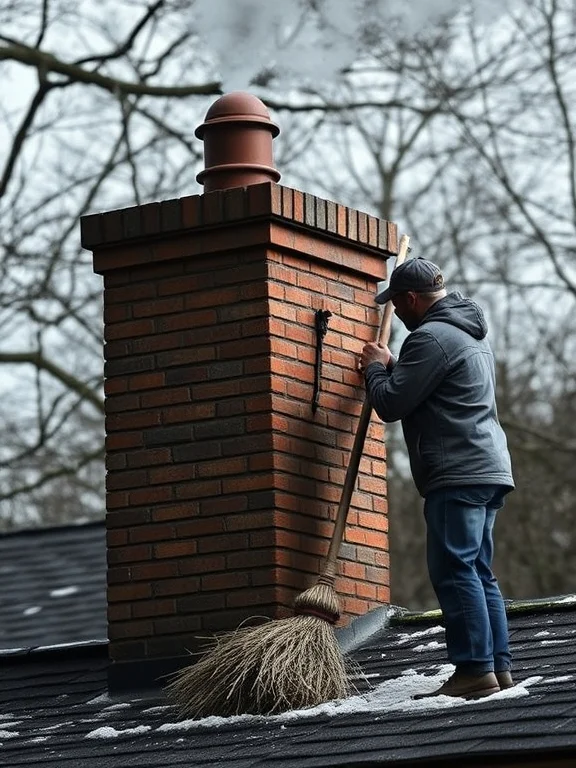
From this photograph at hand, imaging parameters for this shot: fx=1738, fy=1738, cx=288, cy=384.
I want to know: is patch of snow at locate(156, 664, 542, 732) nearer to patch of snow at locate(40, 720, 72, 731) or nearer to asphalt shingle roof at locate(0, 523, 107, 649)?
patch of snow at locate(40, 720, 72, 731)

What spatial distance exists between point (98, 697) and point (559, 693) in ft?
7.36

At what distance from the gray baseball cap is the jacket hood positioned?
0.22ft

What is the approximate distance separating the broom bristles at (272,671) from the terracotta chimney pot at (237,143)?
6.24 ft

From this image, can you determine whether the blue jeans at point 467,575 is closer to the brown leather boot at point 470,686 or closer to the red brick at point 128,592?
the brown leather boot at point 470,686

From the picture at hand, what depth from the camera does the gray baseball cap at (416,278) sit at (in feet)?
20.3

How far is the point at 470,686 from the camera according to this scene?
5527 mm

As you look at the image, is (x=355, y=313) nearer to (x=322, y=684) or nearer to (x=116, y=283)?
(x=116, y=283)

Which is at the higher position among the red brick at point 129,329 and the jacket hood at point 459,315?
the red brick at point 129,329

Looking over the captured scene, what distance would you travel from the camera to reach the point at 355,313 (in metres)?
7.15

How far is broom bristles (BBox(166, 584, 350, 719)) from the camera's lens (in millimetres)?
5781

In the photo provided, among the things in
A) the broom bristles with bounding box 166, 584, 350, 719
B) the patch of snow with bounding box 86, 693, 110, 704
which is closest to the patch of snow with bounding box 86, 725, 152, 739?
the broom bristles with bounding box 166, 584, 350, 719

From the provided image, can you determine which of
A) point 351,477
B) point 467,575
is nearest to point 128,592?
point 351,477

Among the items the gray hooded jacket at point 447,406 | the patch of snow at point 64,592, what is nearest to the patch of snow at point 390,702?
the gray hooded jacket at point 447,406

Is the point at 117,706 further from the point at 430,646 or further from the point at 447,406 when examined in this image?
the point at 447,406
